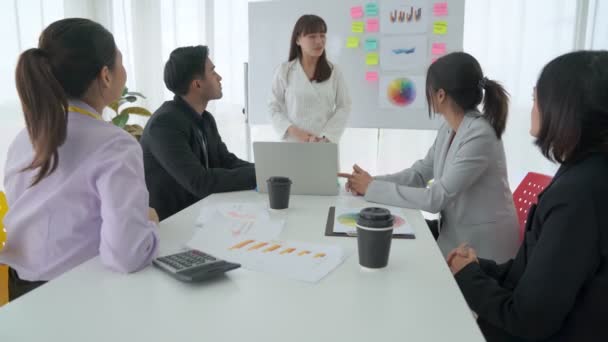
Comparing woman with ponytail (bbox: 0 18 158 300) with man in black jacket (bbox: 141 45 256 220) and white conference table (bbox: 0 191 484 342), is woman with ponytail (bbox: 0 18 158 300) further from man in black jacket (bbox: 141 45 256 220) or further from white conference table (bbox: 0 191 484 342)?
man in black jacket (bbox: 141 45 256 220)

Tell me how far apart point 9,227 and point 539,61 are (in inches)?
134

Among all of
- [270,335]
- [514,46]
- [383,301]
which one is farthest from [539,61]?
[270,335]

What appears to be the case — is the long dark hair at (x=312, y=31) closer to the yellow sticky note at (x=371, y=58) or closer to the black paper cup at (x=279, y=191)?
the yellow sticky note at (x=371, y=58)

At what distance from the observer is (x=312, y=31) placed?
2654mm

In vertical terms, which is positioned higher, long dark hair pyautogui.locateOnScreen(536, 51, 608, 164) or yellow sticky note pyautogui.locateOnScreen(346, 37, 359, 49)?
yellow sticky note pyautogui.locateOnScreen(346, 37, 359, 49)

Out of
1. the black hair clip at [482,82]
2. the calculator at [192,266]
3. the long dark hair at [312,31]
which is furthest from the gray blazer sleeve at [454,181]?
the long dark hair at [312,31]

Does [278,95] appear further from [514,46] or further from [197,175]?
[514,46]

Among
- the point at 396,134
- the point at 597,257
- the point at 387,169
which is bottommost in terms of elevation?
the point at 387,169

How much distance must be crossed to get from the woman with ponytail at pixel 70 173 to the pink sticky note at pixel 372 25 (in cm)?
240

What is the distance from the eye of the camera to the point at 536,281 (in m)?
0.83

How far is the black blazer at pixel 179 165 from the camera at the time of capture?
1.63 meters

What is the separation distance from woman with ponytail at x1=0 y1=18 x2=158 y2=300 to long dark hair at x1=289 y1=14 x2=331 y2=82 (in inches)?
66.4

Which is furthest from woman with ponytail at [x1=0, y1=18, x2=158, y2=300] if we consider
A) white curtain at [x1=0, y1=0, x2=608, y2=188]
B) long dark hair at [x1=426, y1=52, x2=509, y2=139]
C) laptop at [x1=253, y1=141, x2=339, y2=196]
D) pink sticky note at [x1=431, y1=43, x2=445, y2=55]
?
pink sticky note at [x1=431, y1=43, x2=445, y2=55]

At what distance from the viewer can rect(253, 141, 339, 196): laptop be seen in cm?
149
